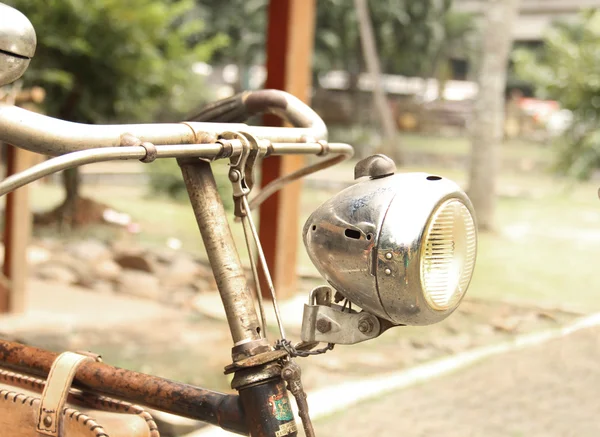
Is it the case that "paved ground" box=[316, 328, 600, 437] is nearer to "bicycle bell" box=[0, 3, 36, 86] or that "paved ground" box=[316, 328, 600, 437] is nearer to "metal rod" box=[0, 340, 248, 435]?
"metal rod" box=[0, 340, 248, 435]

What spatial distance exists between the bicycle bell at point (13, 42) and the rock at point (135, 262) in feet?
16.3

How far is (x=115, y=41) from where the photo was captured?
6609 millimetres

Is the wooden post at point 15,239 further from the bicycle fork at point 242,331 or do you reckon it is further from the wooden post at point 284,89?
the bicycle fork at point 242,331

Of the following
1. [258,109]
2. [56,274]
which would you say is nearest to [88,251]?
[56,274]

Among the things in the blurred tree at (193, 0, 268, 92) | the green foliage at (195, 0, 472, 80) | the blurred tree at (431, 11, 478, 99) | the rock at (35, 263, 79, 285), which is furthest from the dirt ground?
the blurred tree at (431, 11, 478, 99)

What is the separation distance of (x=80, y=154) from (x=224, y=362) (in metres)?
3.00

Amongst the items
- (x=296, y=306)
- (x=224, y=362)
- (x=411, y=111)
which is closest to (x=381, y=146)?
(x=411, y=111)

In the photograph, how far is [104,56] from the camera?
6633 millimetres

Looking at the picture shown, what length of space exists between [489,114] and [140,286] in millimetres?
4894

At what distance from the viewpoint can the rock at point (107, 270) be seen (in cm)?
535

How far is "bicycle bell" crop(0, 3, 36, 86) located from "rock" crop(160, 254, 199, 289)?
461cm

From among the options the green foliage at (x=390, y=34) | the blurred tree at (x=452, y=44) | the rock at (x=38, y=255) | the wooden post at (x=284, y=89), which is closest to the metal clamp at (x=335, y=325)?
the wooden post at (x=284, y=89)

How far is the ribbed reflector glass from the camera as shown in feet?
2.73

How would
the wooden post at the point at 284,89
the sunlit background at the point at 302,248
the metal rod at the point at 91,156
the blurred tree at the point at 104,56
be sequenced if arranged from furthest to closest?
the blurred tree at the point at 104,56
the wooden post at the point at 284,89
the sunlit background at the point at 302,248
the metal rod at the point at 91,156
